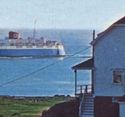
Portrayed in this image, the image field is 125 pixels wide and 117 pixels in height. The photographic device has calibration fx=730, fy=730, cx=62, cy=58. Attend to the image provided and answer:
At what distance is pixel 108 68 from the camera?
33969 mm

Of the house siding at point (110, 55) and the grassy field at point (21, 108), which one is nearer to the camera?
the house siding at point (110, 55)

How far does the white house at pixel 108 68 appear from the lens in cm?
3375

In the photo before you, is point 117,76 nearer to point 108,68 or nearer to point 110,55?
point 108,68

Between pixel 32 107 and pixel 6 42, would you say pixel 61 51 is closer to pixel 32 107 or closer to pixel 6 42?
pixel 6 42

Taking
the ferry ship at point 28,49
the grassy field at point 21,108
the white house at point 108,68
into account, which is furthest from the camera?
the ferry ship at point 28,49

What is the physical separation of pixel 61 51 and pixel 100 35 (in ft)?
514

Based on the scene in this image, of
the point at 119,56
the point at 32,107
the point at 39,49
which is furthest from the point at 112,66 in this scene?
the point at 39,49

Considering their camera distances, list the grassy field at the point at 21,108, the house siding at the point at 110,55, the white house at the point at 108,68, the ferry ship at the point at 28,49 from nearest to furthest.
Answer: the white house at the point at 108,68
the house siding at the point at 110,55
the grassy field at the point at 21,108
the ferry ship at the point at 28,49

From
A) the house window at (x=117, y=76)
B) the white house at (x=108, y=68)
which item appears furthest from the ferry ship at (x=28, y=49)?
the house window at (x=117, y=76)

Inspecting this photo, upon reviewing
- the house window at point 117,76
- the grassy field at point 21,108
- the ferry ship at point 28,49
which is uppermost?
the ferry ship at point 28,49

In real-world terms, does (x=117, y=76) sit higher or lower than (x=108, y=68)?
lower

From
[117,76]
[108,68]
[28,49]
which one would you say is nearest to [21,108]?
[108,68]

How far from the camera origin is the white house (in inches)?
1329

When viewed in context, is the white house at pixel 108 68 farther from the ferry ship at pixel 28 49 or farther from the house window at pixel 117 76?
the ferry ship at pixel 28 49
